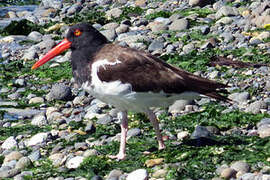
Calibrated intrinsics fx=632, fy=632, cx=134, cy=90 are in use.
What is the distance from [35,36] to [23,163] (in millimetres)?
8304

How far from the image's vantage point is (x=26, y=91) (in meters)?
10.9

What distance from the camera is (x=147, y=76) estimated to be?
691 centimetres

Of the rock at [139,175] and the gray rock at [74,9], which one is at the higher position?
the rock at [139,175]

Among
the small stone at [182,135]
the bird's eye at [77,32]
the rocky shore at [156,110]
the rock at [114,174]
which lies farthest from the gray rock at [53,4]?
the rock at [114,174]

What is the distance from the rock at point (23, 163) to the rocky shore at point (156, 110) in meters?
0.01

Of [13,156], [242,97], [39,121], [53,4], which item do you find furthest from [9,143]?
[53,4]

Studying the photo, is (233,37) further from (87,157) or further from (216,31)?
(87,157)

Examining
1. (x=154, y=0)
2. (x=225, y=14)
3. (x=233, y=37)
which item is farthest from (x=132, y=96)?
(x=154, y=0)

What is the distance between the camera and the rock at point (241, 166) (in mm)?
5909

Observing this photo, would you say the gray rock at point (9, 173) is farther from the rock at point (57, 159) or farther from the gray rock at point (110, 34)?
the gray rock at point (110, 34)

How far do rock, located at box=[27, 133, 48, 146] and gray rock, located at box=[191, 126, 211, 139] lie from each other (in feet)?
6.59

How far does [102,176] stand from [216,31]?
264 inches

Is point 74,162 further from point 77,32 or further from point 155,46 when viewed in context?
point 155,46

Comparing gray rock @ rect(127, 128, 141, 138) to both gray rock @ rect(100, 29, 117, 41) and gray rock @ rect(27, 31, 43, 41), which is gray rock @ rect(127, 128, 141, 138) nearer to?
gray rock @ rect(100, 29, 117, 41)
